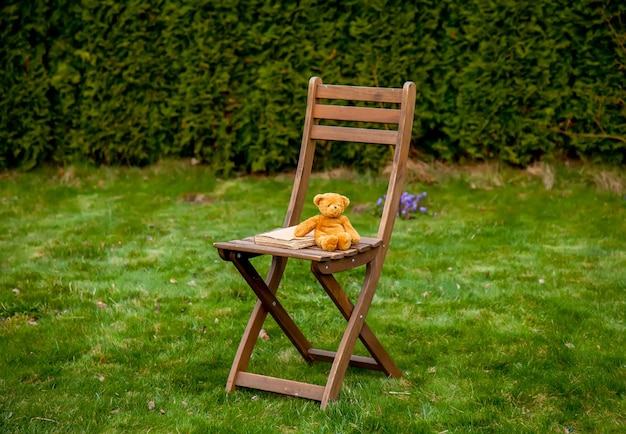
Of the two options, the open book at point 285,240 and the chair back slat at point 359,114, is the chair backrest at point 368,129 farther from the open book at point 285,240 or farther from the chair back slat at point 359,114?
the open book at point 285,240

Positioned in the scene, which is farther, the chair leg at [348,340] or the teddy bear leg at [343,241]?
the chair leg at [348,340]

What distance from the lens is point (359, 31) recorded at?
27.9ft

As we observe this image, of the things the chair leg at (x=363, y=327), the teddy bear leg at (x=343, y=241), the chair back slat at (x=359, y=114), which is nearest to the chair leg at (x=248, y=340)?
the chair leg at (x=363, y=327)

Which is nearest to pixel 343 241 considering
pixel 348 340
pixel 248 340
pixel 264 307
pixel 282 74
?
pixel 348 340

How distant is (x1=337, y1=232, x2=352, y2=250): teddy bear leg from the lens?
3.82 meters

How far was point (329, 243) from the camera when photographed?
149 inches

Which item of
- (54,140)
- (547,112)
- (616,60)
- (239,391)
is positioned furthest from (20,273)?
(616,60)

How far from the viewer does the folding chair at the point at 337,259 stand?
12.8ft

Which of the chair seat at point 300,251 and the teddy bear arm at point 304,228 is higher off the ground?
the teddy bear arm at point 304,228

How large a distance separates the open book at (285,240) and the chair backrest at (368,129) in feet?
1.30

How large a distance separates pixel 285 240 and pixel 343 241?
258 mm

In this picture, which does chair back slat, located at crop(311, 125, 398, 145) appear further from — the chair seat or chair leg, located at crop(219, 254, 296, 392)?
chair leg, located at crop(219, 254, 296, 392)

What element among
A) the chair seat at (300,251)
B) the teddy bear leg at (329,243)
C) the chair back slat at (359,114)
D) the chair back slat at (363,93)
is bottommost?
the chair seat at (300,251)

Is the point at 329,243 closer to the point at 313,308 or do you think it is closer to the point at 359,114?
the point at 359,114
